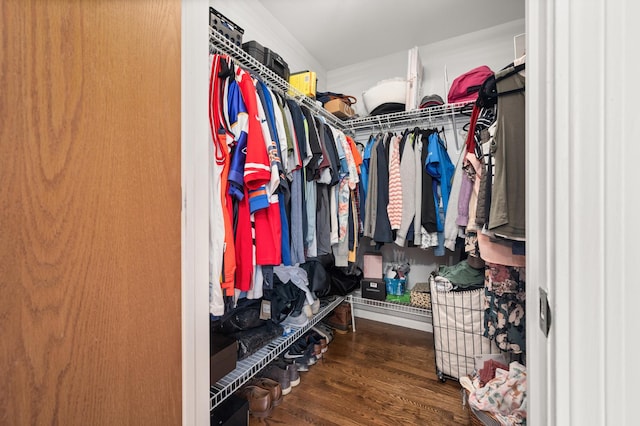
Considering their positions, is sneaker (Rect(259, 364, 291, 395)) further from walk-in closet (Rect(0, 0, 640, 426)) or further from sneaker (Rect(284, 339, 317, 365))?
sneaker (Rect(284, 339, 317, 365))

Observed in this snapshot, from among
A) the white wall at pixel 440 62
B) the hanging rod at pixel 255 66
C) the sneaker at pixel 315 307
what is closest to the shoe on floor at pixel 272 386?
the sneaker at pixel 315 307

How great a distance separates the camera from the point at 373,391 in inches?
59.6

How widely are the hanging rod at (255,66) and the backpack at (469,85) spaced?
1016mm

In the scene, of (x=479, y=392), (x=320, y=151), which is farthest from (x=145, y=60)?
(x=479, y=392)

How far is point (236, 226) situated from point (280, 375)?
0.98 meters

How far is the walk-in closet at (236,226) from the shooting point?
321 mm

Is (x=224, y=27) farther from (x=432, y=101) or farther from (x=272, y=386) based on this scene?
(x=272, y=386)

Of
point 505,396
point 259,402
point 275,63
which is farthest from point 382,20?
point 259,402

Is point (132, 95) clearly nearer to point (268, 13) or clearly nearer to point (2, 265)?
point (2, 265)

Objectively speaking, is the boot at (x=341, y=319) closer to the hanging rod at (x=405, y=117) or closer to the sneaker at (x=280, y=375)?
the sneaker at (x=280, y=375)

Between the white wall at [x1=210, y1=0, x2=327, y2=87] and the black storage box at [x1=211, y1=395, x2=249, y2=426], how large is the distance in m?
2.12

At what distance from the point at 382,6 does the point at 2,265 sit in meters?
2.31

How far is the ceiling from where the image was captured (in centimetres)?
186

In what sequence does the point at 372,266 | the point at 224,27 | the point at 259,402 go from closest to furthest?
the point at 224,27, the point at 259,402, the point at 372,266
